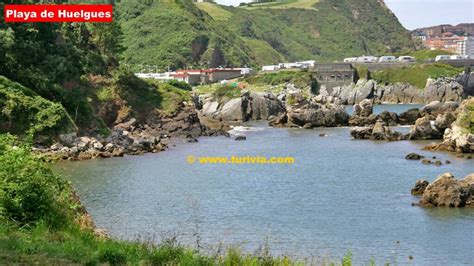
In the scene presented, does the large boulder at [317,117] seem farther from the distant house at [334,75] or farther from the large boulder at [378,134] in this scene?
the distant house at [334,75]

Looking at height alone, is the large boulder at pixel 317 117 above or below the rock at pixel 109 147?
below

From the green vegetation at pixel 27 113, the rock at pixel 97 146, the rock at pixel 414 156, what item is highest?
the green vegetation at pixel 27 113

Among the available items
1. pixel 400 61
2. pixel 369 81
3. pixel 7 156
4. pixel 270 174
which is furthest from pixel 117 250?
pixel 400 61

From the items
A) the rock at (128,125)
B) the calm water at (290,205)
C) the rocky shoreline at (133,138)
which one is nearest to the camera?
the calm water at (290,205)

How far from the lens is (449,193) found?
37.8 metres

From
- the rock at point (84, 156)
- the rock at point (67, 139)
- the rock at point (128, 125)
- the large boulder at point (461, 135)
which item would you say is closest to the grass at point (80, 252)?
the rock at point (84, 156)

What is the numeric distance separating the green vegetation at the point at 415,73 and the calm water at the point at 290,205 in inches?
4282

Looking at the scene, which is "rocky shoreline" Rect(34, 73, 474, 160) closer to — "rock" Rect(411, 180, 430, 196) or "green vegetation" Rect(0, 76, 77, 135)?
"green vegetation" Rect(0, 76, 77, 135)

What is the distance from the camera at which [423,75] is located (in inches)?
6806

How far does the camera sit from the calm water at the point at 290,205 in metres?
30.4

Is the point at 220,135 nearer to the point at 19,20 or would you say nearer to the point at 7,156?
the point at 19,20

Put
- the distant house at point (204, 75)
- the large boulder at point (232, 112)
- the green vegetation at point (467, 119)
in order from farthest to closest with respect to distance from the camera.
Result: the distant house at point (204, 75)
the large boulder at point (232, 112)
the green vegetation at point (467, 119)

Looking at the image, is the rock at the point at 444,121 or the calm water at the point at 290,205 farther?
the rock at the point at 444,121

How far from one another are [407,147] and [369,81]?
3679 inches
